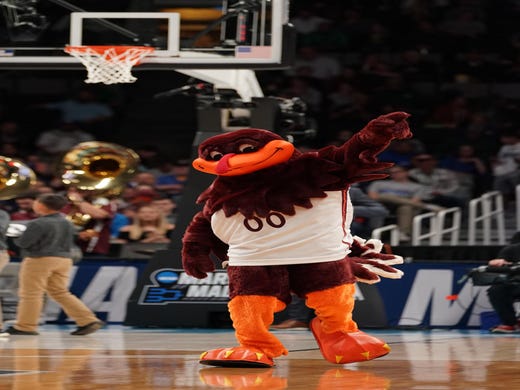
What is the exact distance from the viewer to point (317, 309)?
775cm

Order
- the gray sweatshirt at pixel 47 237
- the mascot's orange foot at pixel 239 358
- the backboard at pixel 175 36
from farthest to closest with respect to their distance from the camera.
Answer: the gray sweatshirt at pixel 47 237
the backboard at pixel 175 36
the mascot's orange foot at pixel 239 358

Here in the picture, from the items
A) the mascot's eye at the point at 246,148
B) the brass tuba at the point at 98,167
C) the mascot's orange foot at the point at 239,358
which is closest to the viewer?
the mascot's orange foot at the point at 239,358

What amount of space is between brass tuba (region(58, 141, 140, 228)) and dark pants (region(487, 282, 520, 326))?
5.31 meters

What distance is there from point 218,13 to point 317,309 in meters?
5.60

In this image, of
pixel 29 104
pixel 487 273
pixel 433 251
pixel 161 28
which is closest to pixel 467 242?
pixel 433 251

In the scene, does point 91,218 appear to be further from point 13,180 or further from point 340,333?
point 340,333

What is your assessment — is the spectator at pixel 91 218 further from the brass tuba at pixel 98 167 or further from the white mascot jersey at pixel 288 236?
the white mascot jersey at pixel 288 236

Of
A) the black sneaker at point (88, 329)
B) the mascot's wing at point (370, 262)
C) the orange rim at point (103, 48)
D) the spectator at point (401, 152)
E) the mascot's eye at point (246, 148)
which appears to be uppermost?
the orange rim at point (103, 48)

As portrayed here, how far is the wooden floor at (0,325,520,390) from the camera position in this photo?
6578 millimetres

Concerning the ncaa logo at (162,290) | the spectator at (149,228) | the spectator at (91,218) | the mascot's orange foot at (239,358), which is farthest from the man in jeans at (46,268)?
the mascot's orange foot at (239,358)

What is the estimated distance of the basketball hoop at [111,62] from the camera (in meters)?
11.0

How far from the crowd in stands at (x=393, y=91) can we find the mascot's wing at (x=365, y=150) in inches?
340

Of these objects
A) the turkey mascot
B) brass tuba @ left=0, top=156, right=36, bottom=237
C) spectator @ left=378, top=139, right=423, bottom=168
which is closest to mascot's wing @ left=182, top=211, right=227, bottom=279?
A: the turkey mascot

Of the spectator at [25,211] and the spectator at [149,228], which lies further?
the spectator at [25,211]
